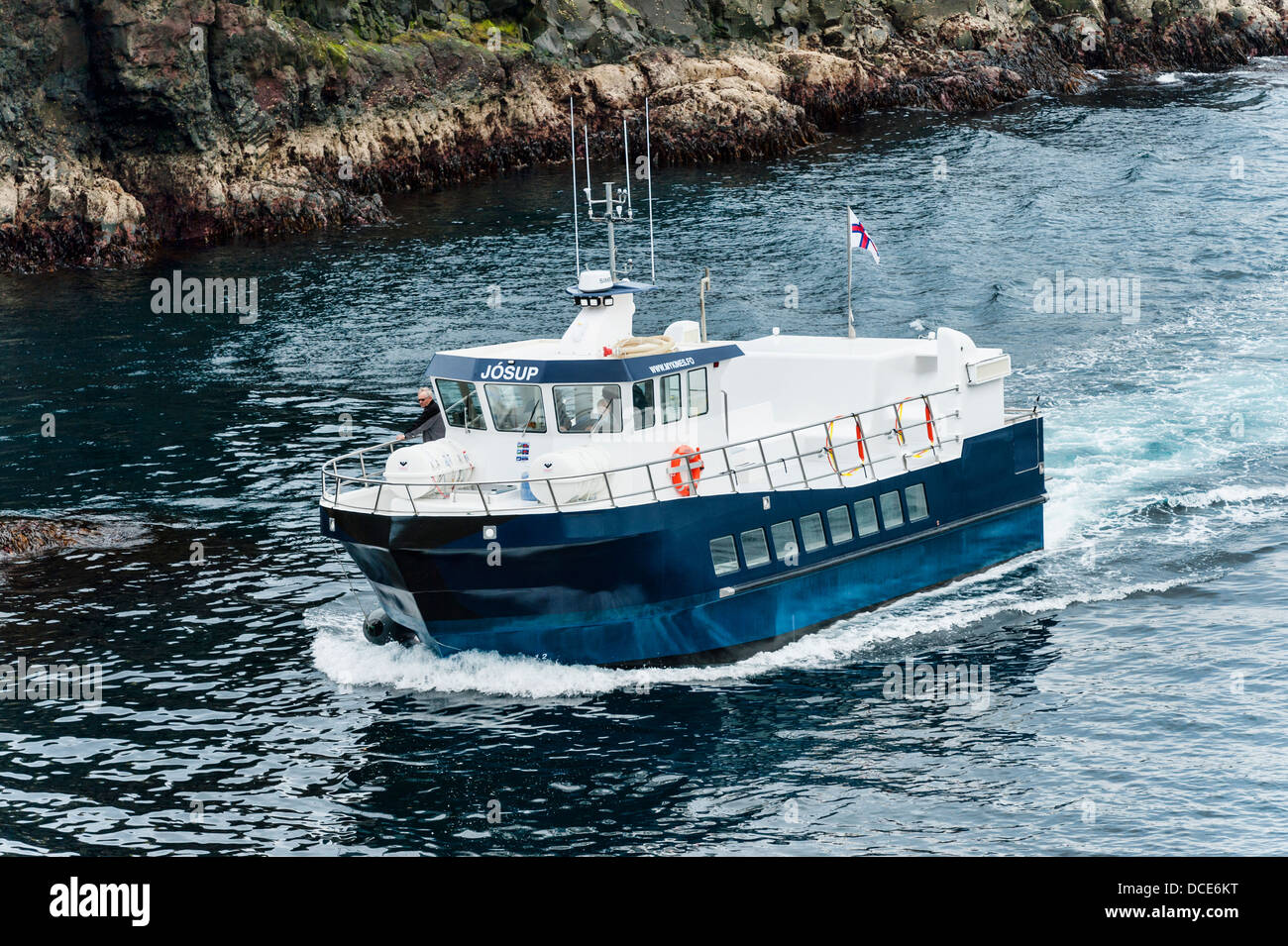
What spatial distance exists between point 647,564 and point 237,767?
817 centimetres

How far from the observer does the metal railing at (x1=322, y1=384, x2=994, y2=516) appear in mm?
27984

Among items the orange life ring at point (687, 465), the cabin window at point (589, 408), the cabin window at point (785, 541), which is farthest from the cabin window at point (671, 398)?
the cabin window at point (785, 541)

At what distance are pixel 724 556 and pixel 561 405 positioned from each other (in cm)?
435

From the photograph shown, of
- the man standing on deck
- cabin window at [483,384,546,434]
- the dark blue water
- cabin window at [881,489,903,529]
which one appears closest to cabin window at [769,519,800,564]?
the dark blue water

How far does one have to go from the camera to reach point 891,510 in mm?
32844

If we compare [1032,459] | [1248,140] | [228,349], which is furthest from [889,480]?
[1248,140]

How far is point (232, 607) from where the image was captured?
32.6 m

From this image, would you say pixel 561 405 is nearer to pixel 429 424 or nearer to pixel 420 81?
pixel 429 424

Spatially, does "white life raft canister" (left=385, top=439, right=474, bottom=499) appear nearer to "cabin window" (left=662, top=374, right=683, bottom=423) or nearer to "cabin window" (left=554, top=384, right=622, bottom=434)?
"cabin window" (left=554, top=384, right=622, bottom=434)

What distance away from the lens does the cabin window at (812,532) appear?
3102cm

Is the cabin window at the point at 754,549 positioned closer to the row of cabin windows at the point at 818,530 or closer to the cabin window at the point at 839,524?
the row of cabin windows at the point at 818,530

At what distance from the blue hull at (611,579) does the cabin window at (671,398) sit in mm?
2262

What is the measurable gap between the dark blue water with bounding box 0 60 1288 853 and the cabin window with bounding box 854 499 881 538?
187 cm

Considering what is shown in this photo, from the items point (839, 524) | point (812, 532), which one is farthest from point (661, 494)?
point (839, 524)
